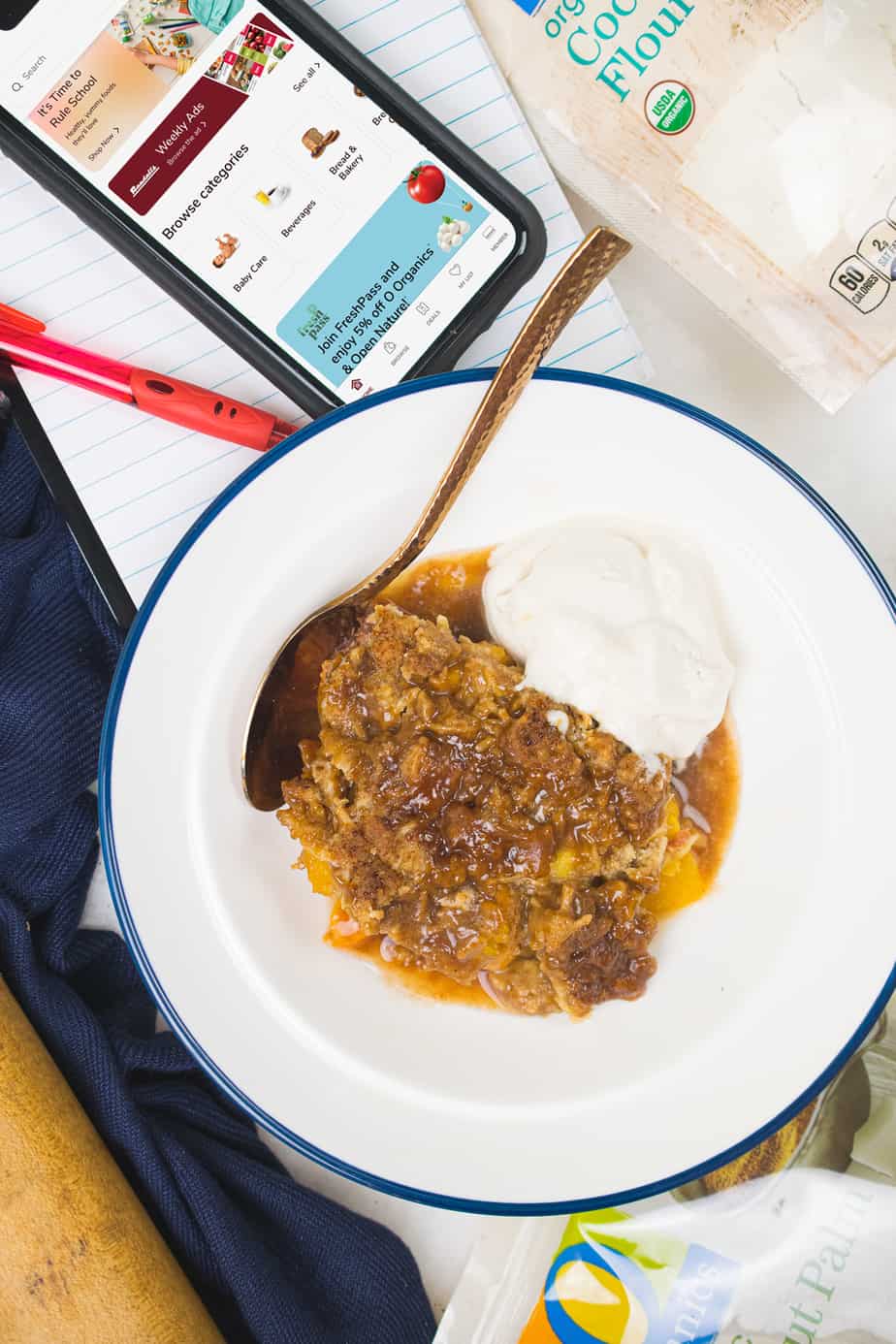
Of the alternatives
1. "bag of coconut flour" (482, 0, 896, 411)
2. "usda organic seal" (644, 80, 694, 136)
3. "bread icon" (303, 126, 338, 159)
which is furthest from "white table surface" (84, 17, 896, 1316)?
"bread icon" (303, 126, 338, 159)

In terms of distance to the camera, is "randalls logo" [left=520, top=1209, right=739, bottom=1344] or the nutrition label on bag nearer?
the nutrition label on bag

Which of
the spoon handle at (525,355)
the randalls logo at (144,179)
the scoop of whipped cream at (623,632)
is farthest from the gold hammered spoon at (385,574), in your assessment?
the randalls logo at (144,179)

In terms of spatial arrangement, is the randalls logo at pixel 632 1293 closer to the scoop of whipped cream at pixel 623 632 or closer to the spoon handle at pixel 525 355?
the scoop of whipped cream at pixel 623 632

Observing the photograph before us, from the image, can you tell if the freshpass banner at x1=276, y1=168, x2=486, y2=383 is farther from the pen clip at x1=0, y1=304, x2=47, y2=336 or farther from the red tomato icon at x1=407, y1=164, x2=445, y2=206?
the pen clip at x1=0, y1=304, x2=47, y2=336

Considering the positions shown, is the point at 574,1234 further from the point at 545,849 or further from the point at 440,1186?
the point at 545,849

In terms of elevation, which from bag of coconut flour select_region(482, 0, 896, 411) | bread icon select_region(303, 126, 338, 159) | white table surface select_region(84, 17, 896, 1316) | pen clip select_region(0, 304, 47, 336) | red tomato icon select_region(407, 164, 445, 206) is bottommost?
pen clip select_region(0, 304, 47, 336)

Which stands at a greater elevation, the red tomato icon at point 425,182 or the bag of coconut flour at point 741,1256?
the red tomato icon at point 425,182
